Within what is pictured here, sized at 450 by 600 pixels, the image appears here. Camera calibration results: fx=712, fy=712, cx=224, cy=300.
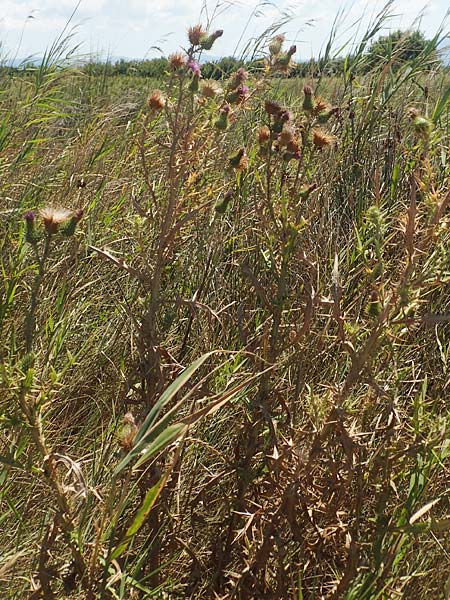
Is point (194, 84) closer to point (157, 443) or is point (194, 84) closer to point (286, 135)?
point (286, 135)

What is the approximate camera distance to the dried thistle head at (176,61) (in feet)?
4.51

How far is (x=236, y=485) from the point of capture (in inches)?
54.9

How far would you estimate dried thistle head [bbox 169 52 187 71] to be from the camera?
1376 millimetres

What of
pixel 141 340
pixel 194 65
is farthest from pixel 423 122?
pixel 141 340

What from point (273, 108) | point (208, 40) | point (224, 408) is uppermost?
point (208, 40)

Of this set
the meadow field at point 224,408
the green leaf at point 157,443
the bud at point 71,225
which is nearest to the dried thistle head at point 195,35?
the meadow field at point 224,408

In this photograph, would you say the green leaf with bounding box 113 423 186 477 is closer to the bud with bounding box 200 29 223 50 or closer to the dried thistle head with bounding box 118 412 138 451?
the dried thistle head with bounding box 118 412 138 451

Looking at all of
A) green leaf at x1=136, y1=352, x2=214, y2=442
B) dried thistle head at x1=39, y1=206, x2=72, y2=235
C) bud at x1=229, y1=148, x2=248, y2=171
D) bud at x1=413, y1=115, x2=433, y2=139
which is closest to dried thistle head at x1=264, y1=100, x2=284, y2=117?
bud at x1=229, y1=148, x2=248, y2=171

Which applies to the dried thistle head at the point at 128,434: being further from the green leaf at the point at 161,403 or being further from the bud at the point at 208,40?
the bud at the point at 208,40

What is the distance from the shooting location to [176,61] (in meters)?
1.38

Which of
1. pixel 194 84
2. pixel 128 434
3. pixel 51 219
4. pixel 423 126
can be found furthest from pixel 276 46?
pixel 128 434

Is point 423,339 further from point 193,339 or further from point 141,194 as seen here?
point 141,194

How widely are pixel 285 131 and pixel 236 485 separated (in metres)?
0.69

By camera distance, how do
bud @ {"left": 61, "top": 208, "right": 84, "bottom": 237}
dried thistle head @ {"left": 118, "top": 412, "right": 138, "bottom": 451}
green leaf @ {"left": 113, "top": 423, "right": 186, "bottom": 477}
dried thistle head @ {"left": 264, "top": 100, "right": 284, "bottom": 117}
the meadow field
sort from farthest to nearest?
dried thistle head @ {"left": 264, "top": 100, "right": 284, "bottom": 117}, bud @ {"left": 61, "top": 208, "right": 84, "bottom": 237}, the meadow field, dried thistle head @ {"left": 118, "top": 412, "right": 138, "bottom": 451}, green leaf @ {"left": 113, "top": 423, "right": 186, "bottom": 477}
